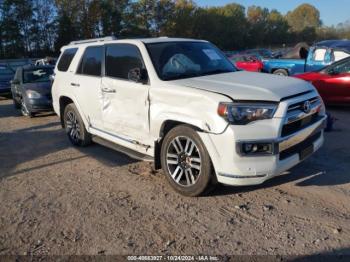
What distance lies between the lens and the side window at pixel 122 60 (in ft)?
18.2

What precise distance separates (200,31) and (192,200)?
78.3 m

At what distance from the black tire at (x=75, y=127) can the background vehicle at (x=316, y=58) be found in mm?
8721

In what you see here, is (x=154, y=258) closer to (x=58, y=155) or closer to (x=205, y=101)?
(x=205, y=101)

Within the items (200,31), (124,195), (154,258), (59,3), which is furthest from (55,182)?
(200,31)

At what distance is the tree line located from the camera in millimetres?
57656

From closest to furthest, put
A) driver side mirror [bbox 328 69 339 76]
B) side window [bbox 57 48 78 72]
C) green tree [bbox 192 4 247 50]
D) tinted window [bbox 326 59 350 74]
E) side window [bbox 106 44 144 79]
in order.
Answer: side window [bbox 106 44 144 79], side window [bbox 57 48 78 72], tinted window [bbox 326 59 350 74], driver side mirror [bbox 328 69 339 76], green tree [bbox 192 4 247 50]

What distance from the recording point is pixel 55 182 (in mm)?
5598

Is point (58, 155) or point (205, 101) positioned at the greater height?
point (205, 101)

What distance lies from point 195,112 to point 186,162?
0.66 metres

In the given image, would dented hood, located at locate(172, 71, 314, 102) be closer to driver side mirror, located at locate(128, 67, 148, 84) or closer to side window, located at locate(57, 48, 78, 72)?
driver side mirror, located at locate(128, 67, 148, 84)

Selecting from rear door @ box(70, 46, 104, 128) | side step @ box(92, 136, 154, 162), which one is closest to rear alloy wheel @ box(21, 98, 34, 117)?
rear door @ box(70, 46, 104, 128)

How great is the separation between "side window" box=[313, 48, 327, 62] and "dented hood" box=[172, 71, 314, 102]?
8545 mm

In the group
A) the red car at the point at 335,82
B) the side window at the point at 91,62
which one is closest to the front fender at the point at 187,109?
the side window at the point at 91,62

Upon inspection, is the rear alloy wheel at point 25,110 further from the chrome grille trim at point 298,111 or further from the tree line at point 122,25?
the tree line at point 122,25
